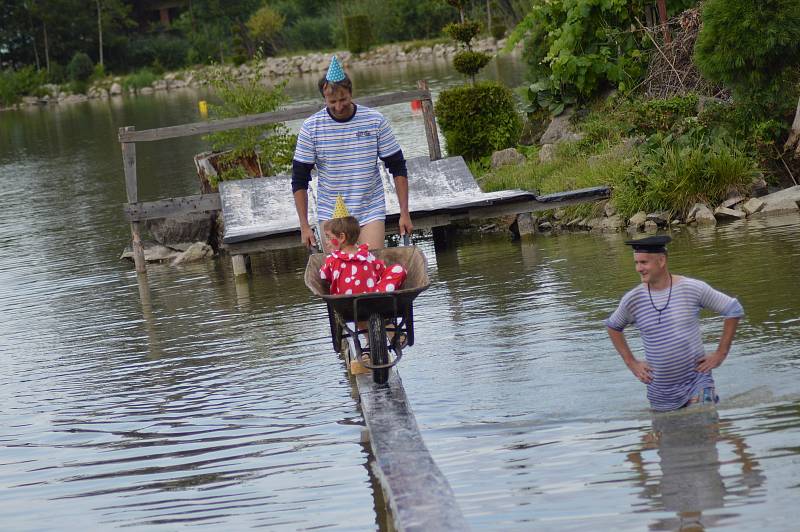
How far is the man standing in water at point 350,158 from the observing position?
789cm

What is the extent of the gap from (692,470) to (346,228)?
268 centimetres

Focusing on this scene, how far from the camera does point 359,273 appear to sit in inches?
286

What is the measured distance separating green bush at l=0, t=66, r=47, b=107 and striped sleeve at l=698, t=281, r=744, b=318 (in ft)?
216

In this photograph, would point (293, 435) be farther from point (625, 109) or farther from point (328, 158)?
point (625, 109)

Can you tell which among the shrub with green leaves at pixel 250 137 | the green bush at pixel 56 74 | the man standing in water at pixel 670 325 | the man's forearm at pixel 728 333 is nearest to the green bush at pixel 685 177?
the shrub with green leaves at pixel 250 137

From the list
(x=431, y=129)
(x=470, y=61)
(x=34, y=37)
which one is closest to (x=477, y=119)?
(x=470, y=61)

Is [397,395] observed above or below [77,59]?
below

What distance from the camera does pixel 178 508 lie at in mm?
6160

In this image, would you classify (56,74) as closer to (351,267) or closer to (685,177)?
(685,177)

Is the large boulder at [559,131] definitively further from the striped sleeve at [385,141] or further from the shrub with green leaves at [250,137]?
the striped sleeve at [385,141]

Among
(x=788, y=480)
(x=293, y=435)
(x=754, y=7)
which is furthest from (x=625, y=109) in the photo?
(x=788, y=480)

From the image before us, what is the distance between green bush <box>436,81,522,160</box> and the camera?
16859 millimetres

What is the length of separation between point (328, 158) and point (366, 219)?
18.8 inches

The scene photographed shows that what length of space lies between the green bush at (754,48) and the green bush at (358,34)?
5557 centimetres
